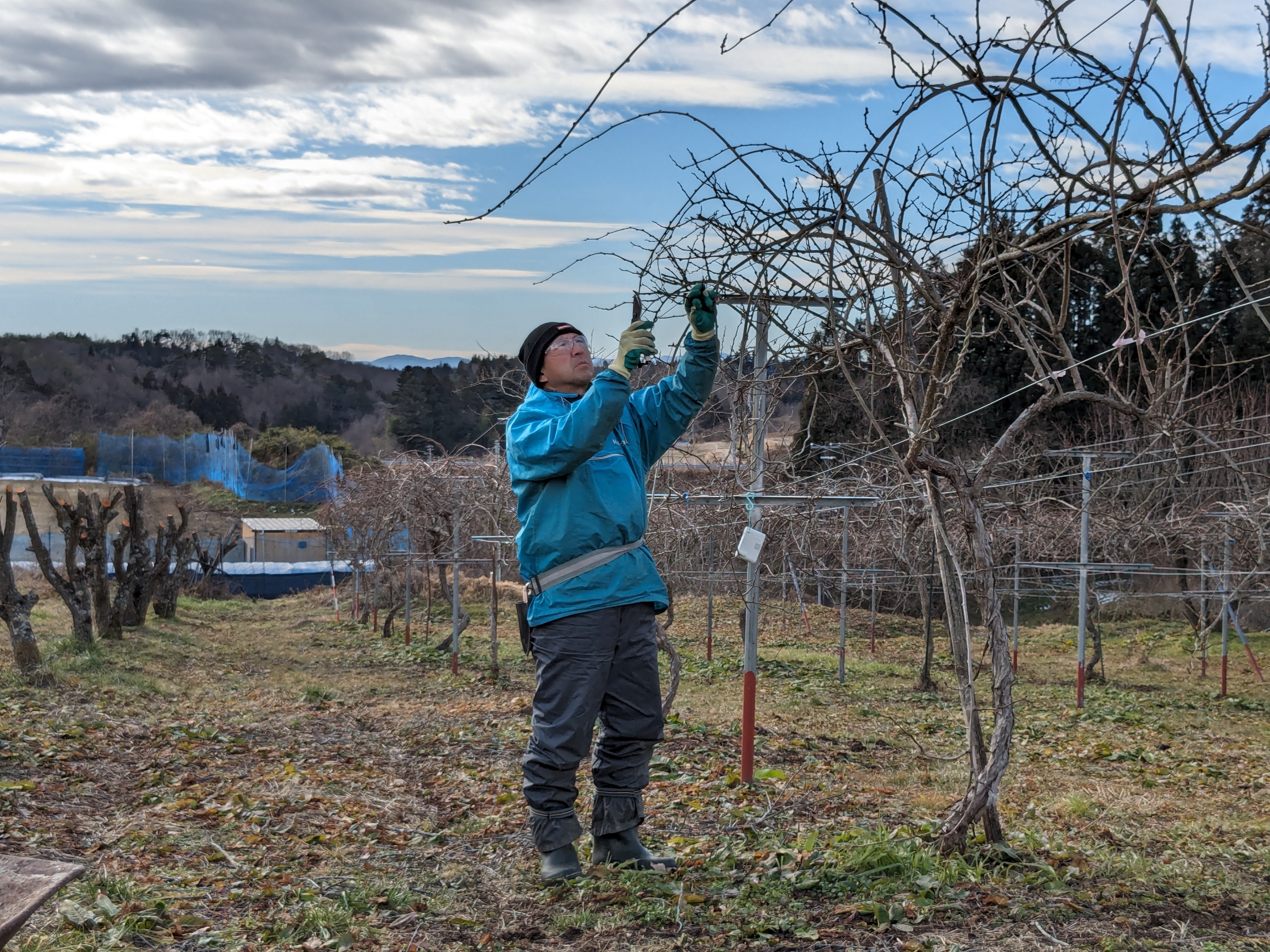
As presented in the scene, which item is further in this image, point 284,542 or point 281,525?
point 281,525

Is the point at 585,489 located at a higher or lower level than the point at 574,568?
higher

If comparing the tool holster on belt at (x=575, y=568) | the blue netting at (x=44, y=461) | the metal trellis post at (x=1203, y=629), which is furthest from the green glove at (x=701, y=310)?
the blue netting at (x=44, y=461)

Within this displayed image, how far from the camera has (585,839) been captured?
4090 mm

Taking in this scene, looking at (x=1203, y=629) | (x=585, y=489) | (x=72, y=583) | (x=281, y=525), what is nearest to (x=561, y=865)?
(x=585, y=489)

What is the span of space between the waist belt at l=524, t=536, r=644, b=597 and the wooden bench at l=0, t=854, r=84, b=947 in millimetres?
1539

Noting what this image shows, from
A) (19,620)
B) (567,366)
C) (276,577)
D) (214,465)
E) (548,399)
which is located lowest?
(276,577)

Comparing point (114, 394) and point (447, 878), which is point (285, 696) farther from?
point (114, 394)

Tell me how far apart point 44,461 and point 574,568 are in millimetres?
42324

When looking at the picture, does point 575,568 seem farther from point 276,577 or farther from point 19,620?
point 276,577

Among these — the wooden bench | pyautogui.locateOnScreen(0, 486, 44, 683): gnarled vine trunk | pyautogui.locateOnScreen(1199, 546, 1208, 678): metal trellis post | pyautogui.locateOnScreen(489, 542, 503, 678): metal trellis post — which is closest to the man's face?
the wooden bench

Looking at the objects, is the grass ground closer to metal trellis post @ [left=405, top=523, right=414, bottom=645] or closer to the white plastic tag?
the white plastic tag

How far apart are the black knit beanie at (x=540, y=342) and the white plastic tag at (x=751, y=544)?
1928mm

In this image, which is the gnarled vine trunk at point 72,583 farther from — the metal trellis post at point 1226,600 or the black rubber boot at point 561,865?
the metal trellis post at point 1226,600

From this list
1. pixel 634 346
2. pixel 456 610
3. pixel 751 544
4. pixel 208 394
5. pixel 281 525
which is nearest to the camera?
pixel 634 346
